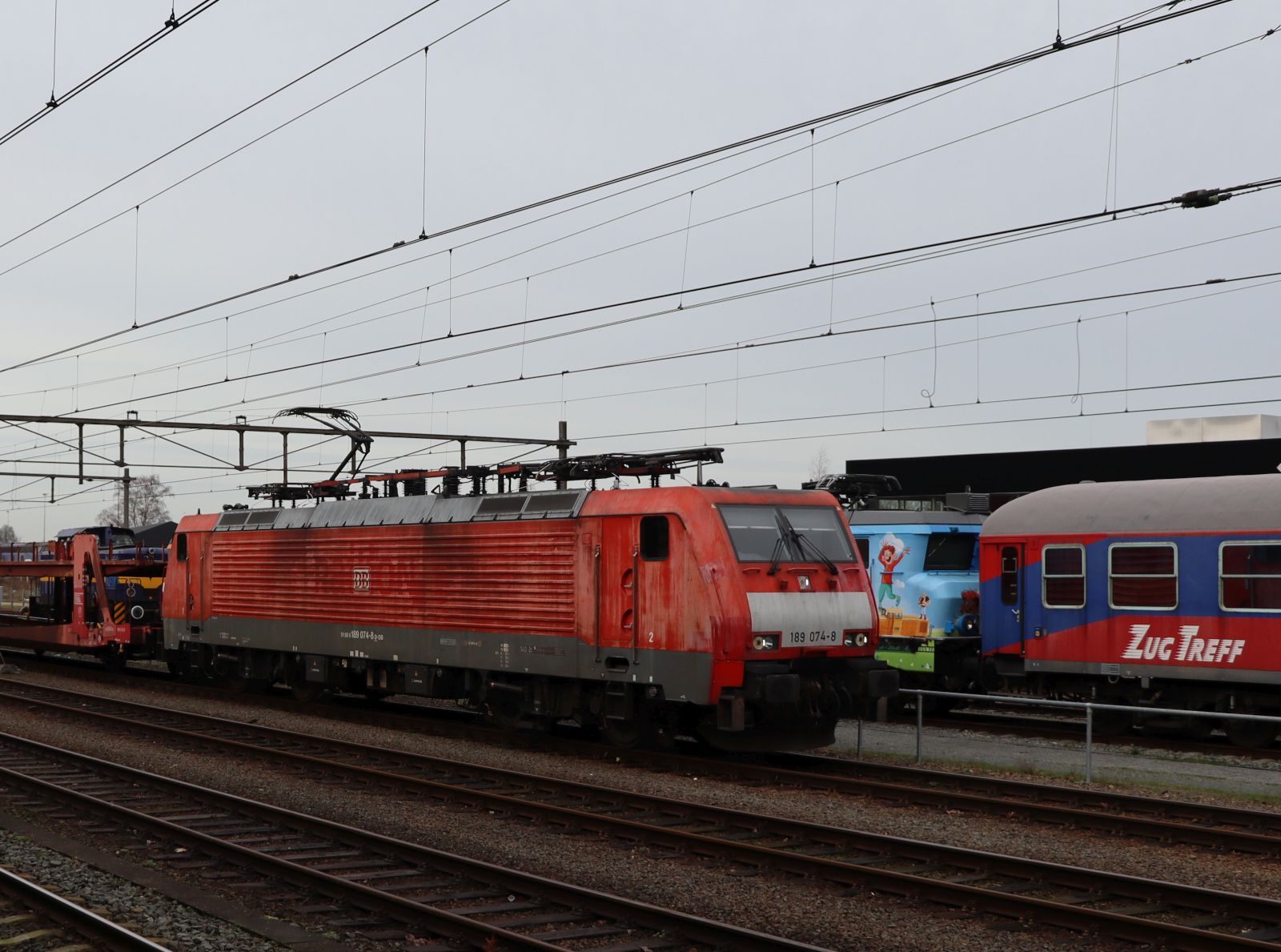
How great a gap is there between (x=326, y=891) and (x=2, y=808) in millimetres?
5276

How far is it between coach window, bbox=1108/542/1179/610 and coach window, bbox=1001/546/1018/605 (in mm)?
1678

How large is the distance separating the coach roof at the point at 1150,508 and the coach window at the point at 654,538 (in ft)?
22.9

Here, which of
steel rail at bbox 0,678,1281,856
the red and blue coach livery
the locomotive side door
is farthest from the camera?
the red and blue coach livery

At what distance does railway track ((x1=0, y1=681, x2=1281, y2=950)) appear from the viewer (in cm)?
895

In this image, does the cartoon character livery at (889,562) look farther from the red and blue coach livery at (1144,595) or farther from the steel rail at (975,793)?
the steel rail at (975,793)

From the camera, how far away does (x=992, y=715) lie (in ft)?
72.3

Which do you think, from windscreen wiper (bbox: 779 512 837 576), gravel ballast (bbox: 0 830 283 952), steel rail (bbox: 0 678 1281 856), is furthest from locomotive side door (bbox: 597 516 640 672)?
gravel ballast (bbox: 0 830 283 952)

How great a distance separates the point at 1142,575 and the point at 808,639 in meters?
5.73

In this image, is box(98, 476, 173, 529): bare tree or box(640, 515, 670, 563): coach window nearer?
box(640, 515, 670, 563): coach window

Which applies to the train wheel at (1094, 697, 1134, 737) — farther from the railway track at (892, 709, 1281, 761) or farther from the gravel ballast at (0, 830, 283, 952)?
the gravel ballast at (0, 830, 283, 952)

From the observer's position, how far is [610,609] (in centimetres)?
1623

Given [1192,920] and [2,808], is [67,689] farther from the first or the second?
[1192,920]

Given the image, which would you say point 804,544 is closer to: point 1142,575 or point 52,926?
point 1142,575

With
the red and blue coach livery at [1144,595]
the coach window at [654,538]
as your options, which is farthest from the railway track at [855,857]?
the red and blue coach livery at [1144,595]
